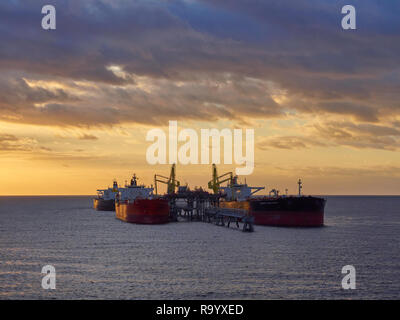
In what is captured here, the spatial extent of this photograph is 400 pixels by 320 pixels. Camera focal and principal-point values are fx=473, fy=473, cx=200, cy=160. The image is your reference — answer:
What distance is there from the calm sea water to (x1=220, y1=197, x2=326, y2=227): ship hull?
1267 cm

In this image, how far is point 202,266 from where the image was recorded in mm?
Answer: 49688

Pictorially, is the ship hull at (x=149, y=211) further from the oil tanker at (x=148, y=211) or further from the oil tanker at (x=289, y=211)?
the oil tanker at (x=289, y=211)

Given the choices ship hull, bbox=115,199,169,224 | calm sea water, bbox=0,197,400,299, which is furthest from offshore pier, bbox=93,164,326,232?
calm sea water, bbox=0,197,400,299

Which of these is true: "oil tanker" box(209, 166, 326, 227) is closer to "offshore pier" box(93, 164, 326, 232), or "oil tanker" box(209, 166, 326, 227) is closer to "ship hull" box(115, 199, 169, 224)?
"offshore pier" box(93, 164, 326, 232)

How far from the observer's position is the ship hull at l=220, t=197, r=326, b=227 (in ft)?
314

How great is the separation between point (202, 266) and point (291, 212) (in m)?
51.2

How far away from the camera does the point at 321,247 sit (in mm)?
66938

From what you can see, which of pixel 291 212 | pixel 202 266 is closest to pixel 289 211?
pixel 291 212

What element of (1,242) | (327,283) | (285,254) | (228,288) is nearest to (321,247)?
(285,254)

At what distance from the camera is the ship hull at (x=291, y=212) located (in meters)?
95.6

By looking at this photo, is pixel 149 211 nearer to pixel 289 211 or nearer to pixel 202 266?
pixel 289 211

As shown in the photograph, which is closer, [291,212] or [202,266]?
[202,266]

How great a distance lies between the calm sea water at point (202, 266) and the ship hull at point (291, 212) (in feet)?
41.6
